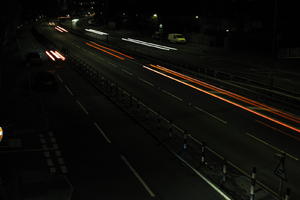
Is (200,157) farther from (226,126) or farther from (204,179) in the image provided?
(226,126)

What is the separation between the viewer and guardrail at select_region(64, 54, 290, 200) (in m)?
12.6

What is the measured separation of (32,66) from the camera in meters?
44.5

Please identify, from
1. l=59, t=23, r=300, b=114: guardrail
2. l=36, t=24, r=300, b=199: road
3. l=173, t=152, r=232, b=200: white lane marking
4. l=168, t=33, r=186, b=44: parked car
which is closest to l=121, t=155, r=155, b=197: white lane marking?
l=173, t=152, r=232, b=200: white lane marking

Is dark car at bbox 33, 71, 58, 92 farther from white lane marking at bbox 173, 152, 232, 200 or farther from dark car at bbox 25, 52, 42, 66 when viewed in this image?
white lane marking at bbox 173, 152, 232, 200

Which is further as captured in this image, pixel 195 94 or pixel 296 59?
pixel 296 59

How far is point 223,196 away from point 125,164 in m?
4.56

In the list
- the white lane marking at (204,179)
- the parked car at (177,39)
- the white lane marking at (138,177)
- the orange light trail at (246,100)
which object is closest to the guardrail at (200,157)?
the white lane marking at (204,179)

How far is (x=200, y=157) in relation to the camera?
16.1m

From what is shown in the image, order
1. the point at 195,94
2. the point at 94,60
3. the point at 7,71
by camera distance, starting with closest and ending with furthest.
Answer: the point at 195,94
the point at 7,71
the point at 94,60

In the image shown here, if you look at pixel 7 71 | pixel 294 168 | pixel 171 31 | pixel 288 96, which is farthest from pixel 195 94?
pixel 171 31

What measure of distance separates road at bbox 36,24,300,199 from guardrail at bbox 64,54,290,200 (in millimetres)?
783

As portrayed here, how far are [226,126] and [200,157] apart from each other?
5.43 m

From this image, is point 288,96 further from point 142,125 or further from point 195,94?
point 142,125

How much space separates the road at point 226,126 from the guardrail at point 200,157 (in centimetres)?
78
